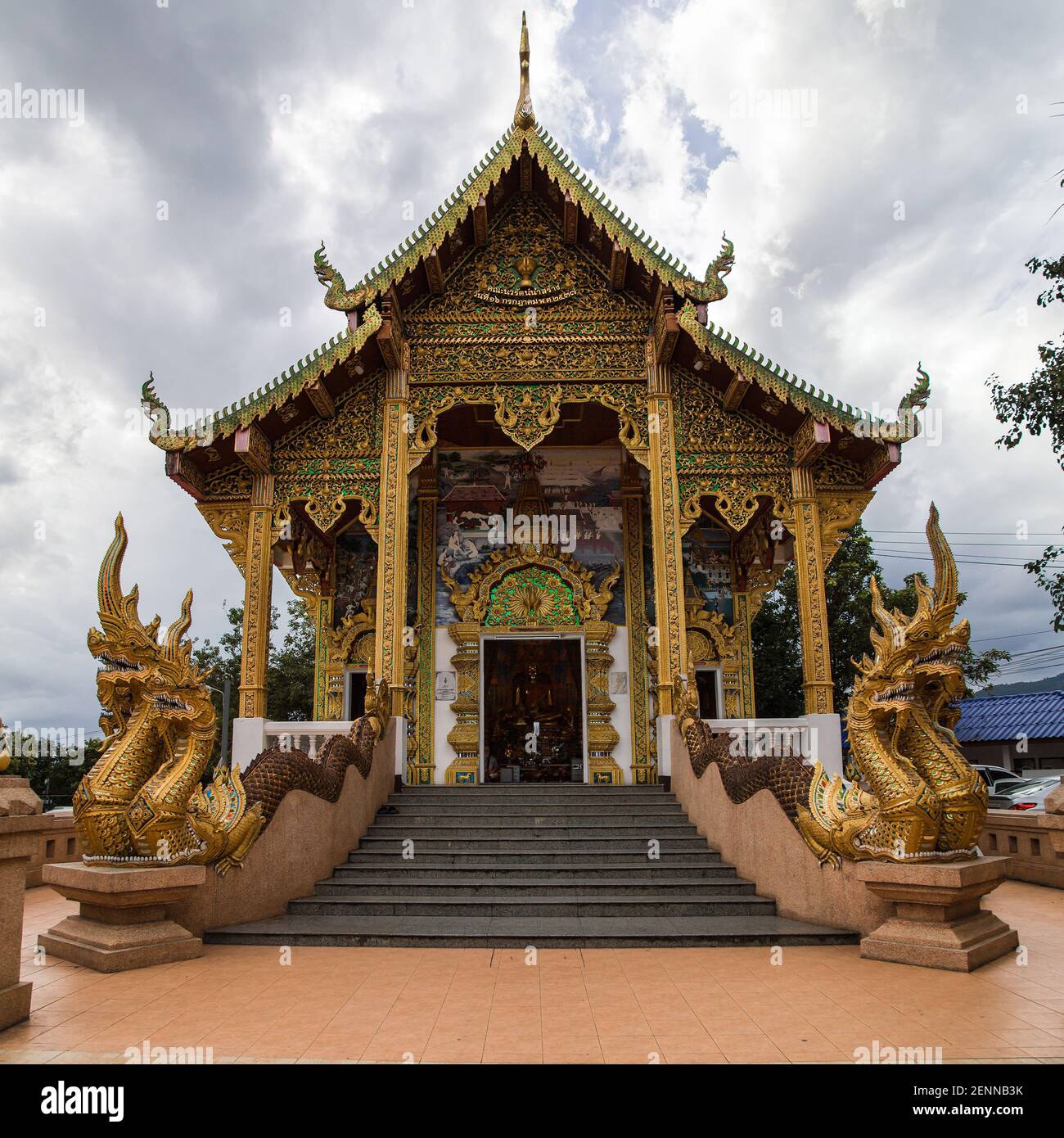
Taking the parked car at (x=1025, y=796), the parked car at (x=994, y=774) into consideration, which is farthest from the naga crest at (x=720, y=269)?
the parked car at (x=994, y=774)

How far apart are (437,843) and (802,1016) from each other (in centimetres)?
417

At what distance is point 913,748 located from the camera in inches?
199

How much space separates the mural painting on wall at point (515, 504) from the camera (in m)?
11.6

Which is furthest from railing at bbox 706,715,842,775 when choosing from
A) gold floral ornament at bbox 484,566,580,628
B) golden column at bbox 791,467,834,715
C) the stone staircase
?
gold floral ornament at bbox 484,566,580,628

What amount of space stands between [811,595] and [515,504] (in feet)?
14.7

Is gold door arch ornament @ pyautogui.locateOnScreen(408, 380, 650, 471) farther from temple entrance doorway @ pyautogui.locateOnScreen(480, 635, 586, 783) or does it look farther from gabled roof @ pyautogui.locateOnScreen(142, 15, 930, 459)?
temple entrance doorway @ pyautogui.locateOnScreen(480, 635, 586, 783)

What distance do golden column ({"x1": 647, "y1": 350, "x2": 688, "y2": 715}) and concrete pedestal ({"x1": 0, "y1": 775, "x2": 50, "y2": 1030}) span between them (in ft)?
21.7

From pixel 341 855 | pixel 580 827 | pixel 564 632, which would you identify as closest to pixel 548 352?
pixel 564 632

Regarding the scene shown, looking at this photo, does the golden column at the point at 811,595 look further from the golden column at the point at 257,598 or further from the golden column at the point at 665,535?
the golden column at the point at 257,598

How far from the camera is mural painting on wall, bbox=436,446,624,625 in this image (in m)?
11.6

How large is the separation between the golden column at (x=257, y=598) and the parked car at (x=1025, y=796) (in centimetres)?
956
